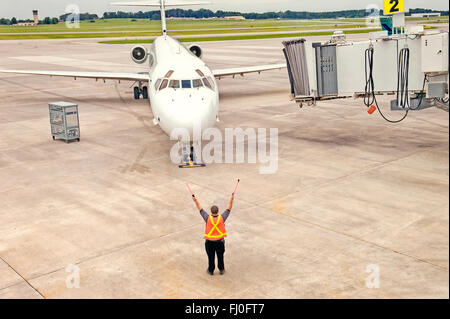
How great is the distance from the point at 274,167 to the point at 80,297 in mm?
9185

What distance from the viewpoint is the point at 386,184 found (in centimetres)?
1445

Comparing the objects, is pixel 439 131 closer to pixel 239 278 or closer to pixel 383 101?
pixel 383 101

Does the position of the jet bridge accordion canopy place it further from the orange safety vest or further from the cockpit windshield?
the orange safety vest

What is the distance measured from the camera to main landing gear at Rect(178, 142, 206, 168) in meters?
16.9

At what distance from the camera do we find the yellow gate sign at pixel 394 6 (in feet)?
55.5

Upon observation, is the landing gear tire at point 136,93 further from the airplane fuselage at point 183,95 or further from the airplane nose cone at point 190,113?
the airplane nose cone at point 190,113

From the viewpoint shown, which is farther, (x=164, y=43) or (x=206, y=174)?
(x=164, y=43)

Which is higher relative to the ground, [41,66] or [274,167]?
[41,66]

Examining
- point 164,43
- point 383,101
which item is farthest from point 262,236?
point 383,101

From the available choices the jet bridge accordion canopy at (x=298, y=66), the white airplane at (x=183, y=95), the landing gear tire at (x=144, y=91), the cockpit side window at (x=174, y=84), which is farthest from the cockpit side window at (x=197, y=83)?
the landing gear tire at (x=144, y=91)

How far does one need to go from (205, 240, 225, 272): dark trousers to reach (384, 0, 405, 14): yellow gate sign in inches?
470

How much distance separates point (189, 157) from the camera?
56.9 feet

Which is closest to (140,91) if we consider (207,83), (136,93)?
(136,93)

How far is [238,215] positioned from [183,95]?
594 centimetres
